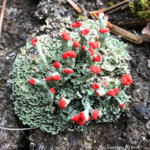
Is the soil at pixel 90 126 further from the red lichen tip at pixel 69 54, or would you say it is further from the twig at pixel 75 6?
the red lichen tip at pixel 69 54

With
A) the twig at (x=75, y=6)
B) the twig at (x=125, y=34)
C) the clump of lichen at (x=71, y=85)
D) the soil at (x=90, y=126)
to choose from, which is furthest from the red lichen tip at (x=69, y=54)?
the twig at (x=75, y=6)

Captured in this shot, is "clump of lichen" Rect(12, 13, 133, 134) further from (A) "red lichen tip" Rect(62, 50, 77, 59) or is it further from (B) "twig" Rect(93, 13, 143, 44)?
(B) "twig" Rect(93, 13, 143, 44)

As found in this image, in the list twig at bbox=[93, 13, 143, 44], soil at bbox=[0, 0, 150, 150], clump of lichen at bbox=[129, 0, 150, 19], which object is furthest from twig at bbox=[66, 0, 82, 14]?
clump of lichen at bbox=[129, 0, 150, 19]

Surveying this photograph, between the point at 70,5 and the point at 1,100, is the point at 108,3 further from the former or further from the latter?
the point at 1,100

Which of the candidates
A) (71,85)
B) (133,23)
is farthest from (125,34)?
(71,85)

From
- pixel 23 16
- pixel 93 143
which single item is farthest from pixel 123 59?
pixel 23 16

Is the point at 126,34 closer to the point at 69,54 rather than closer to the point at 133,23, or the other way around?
the point at 133,23
